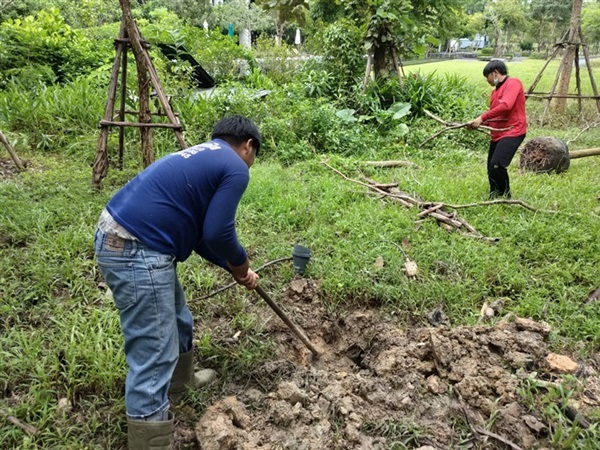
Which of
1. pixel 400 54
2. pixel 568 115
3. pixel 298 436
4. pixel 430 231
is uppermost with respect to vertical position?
pixel 400 54

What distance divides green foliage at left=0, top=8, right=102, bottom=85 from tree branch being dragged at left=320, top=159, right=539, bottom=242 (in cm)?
625

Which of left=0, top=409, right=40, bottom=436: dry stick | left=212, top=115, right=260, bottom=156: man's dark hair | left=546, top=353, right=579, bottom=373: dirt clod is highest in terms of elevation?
left=212, top=115, right=260, bottom=156: man's dark hair

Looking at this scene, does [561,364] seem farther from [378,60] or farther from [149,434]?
[378,60]

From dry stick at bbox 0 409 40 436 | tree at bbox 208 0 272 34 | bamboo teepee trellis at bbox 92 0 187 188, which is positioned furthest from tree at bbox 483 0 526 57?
dry stick at bbox 0 409 40 436

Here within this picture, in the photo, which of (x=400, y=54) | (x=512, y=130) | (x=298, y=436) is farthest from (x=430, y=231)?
(x=400, y=54)

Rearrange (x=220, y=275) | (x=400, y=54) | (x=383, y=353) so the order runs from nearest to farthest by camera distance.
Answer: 1. (x=383, y=353)
2. (x=220, y=275)
3. (x=400, y=54)

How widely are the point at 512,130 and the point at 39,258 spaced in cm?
479

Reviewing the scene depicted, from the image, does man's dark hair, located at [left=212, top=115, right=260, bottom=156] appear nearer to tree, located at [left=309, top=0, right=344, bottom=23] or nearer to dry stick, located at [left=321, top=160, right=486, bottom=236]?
dry stick, located at [left=321, top=160, right=486, bottom=236]

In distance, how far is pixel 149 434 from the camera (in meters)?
2.00

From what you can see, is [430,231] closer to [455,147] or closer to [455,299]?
[455,299]

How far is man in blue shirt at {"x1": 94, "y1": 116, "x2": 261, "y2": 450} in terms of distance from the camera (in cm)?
196

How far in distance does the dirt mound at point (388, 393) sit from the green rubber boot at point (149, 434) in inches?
9.2

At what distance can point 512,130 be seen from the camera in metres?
4.85

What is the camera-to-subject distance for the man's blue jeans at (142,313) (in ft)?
6.43
